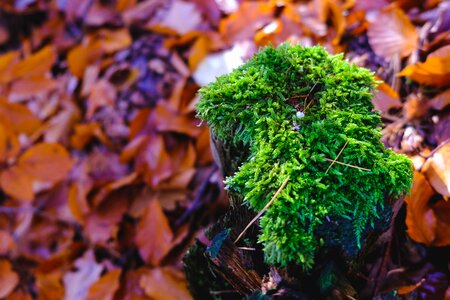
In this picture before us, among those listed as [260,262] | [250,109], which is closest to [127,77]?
[250,109]

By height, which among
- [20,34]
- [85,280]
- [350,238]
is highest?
[20,34]

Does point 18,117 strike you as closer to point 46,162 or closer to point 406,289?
point 46,162

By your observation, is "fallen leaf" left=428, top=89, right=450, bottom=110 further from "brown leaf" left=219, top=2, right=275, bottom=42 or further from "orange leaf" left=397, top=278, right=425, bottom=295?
"brown leaf" left=219, top=2, right=275, bottom=42

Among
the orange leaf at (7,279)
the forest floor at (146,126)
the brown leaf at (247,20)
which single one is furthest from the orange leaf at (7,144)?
the brown leaf at (247,20)

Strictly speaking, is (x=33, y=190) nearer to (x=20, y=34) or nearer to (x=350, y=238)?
(x=20, y=34)

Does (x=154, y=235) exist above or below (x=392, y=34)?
below

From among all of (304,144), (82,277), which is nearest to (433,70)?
(304,144)

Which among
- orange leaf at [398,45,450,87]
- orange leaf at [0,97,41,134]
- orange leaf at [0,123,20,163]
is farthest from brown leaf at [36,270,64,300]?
orange leaf at [398,45,450,87]
